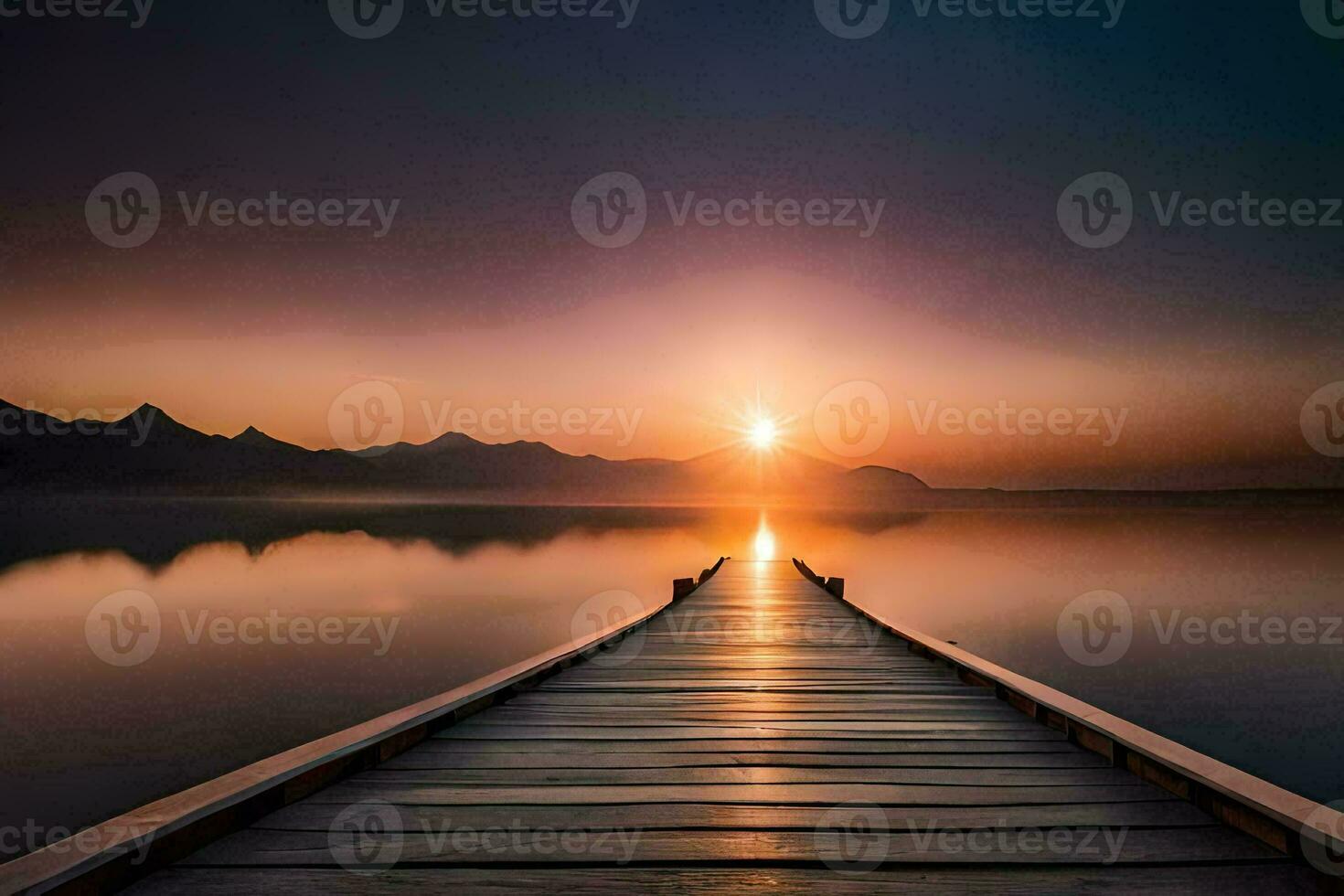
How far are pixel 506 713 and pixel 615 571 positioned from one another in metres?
23.5

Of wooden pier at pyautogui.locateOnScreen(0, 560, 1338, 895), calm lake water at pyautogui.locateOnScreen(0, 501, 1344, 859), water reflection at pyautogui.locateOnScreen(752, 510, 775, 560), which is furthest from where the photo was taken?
water reflection at pyautogui.locateOnScreen(752, 510, 775, 560)

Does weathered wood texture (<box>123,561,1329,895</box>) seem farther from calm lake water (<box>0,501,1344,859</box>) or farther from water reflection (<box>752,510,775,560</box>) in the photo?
water reflection (<box>752,510,775,560</box>)

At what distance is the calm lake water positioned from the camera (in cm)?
895

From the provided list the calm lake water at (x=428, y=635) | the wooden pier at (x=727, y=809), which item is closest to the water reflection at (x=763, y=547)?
the calm lake water at (x=428, y=635)

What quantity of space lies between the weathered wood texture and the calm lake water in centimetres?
618

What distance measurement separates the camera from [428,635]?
1555 cm

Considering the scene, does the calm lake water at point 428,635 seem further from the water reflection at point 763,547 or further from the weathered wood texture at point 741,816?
the weathered wood texture at point 741,816

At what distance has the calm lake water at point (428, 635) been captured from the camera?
29.4 ft

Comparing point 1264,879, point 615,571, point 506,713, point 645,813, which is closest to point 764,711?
point 506,713

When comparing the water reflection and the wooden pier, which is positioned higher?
the water reflection

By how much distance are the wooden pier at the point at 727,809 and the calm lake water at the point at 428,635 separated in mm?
6026

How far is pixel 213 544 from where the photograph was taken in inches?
1469

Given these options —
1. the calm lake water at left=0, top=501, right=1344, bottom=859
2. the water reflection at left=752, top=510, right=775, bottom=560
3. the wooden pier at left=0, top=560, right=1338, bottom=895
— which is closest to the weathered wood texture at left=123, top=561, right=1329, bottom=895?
the wooden pier at left=0, top=560, right=1338, bottom=895

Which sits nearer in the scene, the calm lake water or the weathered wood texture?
the weathered wood texture
